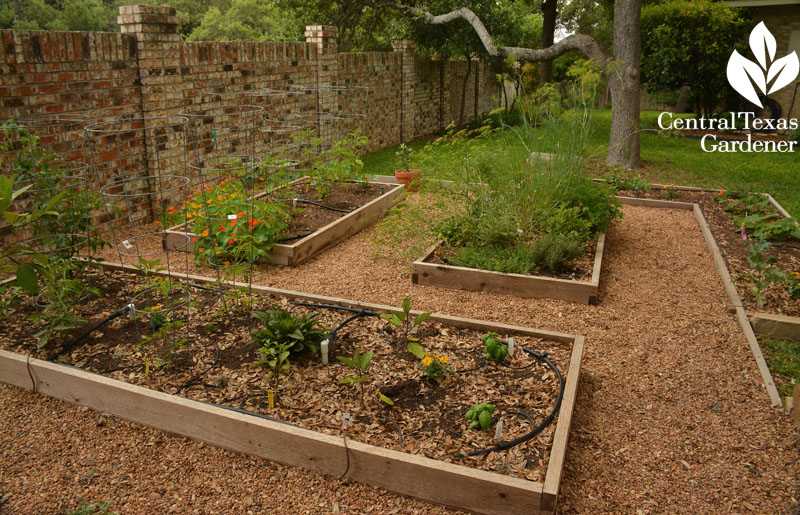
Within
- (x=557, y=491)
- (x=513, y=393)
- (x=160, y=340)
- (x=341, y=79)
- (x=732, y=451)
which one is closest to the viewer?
(x=557, y=491)

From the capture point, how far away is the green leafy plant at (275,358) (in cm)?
310

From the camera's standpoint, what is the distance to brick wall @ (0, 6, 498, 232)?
15.7 feet

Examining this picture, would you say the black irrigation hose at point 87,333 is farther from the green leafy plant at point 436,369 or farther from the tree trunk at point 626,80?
the tree trunk at point 626,80

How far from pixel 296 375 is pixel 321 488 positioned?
0.75m

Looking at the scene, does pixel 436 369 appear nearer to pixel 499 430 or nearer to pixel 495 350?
pixel 495 350

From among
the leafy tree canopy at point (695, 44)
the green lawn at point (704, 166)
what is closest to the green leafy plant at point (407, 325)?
the green lawn at point (704, 166)

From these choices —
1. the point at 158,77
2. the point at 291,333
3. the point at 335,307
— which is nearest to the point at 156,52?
the point at 158,77

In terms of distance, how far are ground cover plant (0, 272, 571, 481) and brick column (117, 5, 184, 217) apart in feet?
8.22

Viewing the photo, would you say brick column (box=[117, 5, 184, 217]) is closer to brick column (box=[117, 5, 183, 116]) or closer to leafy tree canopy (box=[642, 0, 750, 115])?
brick column (box=[117, 5, 183, 116])

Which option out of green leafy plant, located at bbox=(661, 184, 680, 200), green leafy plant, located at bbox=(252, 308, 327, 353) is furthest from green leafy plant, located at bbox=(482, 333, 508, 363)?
green leafy plant, located at bbox=(661, 184, 680, 200)

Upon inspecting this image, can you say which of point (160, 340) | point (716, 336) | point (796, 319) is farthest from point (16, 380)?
point (796, 319)

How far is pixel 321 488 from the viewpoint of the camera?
2.52 meters

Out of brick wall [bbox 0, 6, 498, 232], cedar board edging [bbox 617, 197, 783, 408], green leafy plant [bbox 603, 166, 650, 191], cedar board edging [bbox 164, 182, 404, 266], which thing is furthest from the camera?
green leafy plant [bbox 603, 166, 650, 191]

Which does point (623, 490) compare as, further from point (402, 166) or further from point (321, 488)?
point (402, 166)
